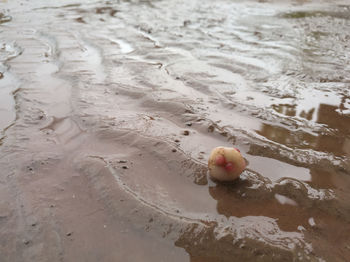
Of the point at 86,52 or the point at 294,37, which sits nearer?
the point at 86,52

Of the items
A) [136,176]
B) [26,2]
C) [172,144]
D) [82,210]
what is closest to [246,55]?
[172,144]

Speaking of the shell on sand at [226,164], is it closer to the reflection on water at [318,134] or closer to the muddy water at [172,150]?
the muddy water at [172,150]

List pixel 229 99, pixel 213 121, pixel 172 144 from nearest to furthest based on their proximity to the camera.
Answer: pixel 172 144, pixel 213 121, pixel 229 99

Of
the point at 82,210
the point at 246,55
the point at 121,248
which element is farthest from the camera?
the point at 246,55

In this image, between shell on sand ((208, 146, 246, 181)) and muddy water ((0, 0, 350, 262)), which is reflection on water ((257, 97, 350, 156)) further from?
shell on sand ((208, 146, 246, 181))

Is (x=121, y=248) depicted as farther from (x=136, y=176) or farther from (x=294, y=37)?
(x=294, y=37)

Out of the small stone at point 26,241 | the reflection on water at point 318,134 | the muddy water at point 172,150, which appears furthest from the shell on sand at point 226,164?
the small stone at point 26,241

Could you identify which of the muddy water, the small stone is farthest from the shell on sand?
the small stone
